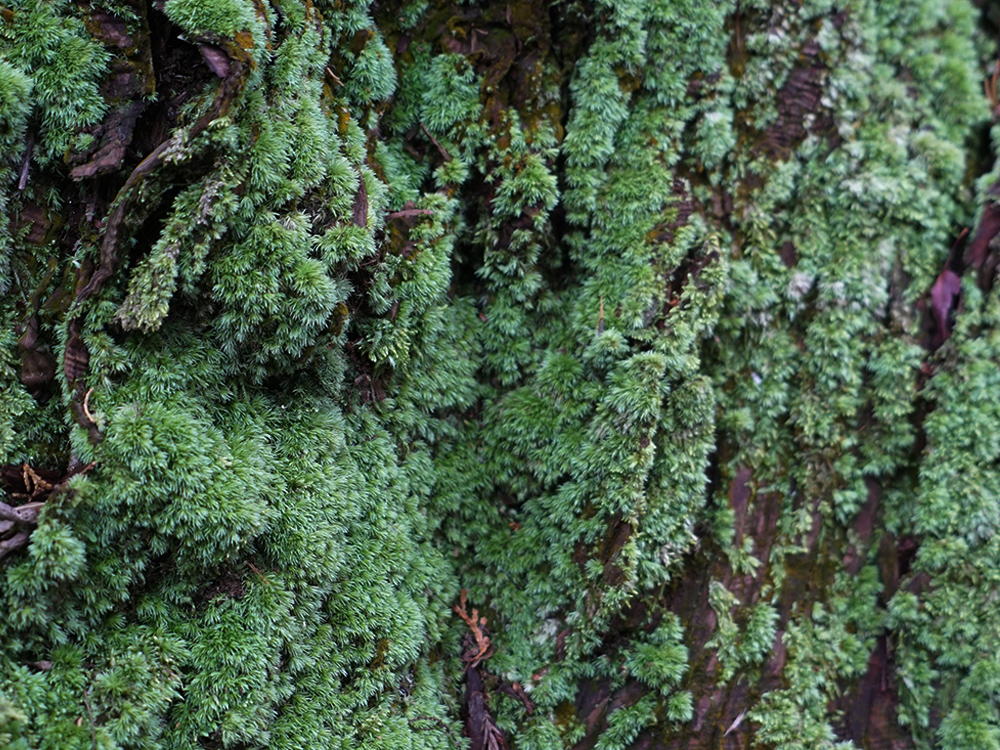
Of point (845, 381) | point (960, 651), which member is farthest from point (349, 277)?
point (960, 651)

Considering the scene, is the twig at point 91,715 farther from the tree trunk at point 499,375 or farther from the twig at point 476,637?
the twig at point 476,637

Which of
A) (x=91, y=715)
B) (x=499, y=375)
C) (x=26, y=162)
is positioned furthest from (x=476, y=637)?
(x=26, y=162)

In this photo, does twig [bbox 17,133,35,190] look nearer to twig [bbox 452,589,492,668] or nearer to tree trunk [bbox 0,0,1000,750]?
tree trunk [bbox 0,0,1000,750]

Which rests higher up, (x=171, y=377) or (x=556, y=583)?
(x=171, y=377)

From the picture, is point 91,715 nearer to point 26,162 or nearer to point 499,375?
point 26,162

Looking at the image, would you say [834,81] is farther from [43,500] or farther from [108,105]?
[43,500]

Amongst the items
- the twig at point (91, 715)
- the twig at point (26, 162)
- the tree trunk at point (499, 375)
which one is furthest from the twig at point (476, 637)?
the twig at point (26, 162)

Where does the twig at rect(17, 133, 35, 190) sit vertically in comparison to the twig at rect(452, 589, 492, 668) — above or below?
above

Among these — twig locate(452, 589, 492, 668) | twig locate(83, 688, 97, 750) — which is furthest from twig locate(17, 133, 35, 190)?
twig locate(452, 589, 492, 668)
